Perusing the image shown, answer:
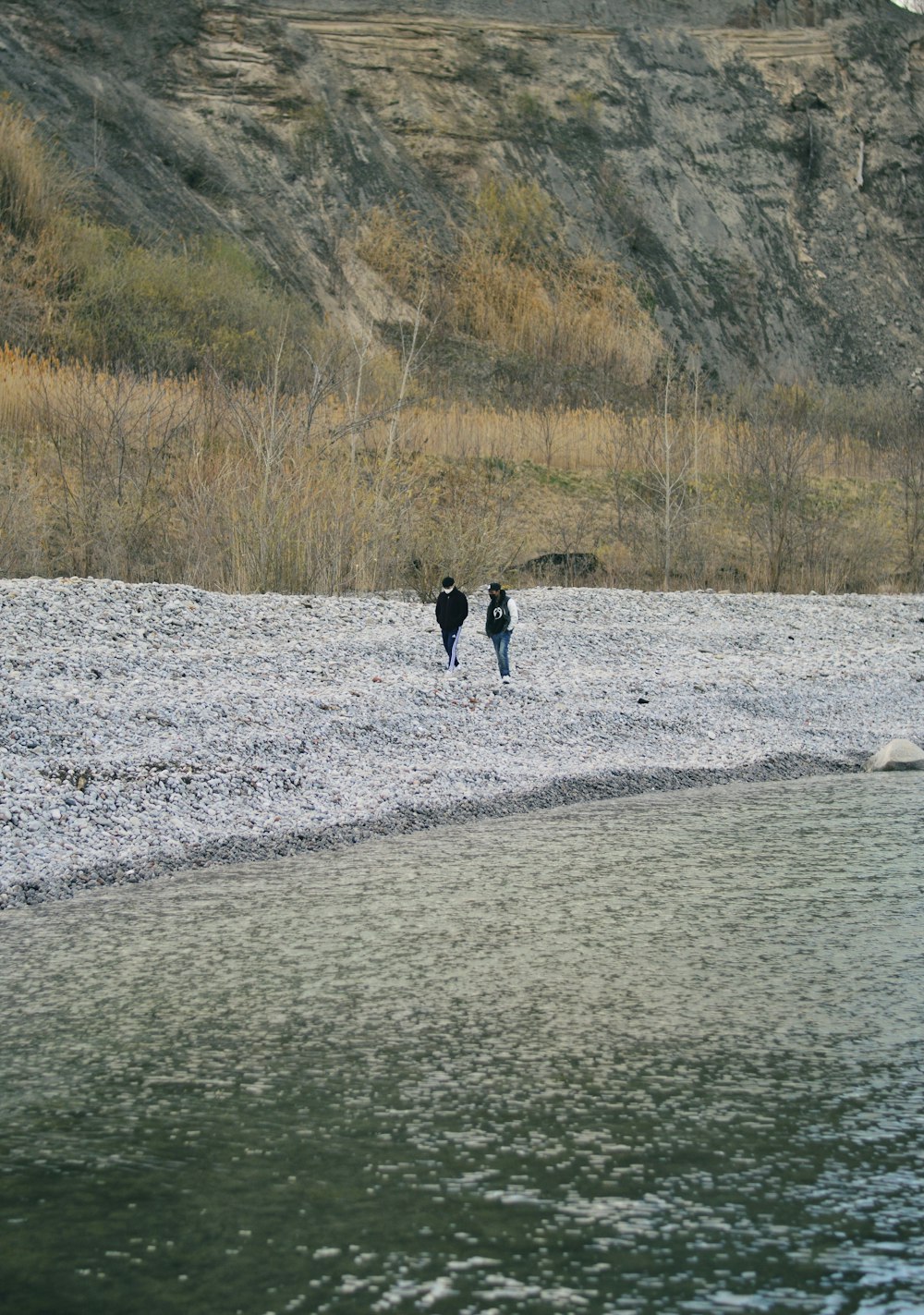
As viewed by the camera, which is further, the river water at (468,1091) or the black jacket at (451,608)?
the black jacket at (451,608)

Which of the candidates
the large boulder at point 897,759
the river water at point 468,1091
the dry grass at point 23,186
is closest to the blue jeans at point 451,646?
the large boulder at point 897,759

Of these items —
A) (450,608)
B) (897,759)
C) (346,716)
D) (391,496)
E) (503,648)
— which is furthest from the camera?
(391,496)

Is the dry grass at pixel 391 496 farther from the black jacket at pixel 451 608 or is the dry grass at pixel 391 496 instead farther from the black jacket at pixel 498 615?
the black jacket at pixel 498 615

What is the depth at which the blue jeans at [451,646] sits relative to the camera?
43.4 feet

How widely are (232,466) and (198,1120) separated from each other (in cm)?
1407

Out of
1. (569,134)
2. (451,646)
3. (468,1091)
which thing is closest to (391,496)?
(451,646)

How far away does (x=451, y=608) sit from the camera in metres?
13.0

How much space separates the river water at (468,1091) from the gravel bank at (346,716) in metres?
→ 1.11

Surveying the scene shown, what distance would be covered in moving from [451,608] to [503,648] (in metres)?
0.59

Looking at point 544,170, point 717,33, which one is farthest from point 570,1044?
point 717,33

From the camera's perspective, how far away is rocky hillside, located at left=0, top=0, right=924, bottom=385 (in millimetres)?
33125

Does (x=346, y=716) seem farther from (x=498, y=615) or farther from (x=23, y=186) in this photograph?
(x=23, y=186)

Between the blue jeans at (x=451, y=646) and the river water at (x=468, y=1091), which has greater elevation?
the river water at (x=468, y=1091)

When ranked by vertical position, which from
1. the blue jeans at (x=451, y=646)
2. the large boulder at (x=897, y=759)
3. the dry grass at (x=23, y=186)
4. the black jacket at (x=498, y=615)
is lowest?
the large boulder at (x=897, y=759)
